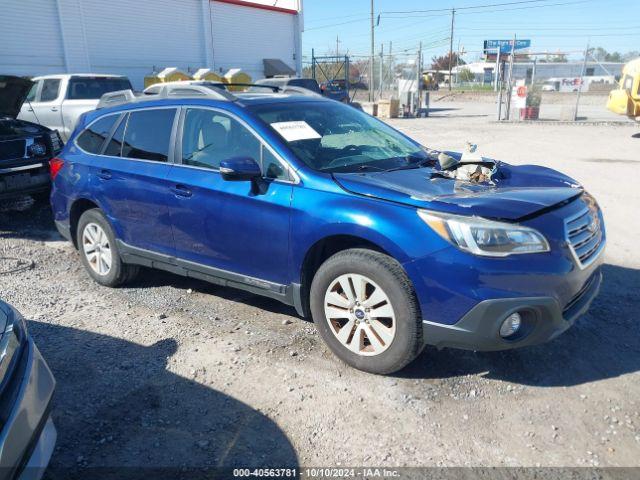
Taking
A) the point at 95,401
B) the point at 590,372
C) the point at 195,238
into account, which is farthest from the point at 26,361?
the point at 590,372

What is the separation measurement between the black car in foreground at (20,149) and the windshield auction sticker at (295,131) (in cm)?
→ 442

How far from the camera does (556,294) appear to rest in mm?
2988

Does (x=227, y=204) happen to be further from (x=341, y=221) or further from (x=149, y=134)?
(x=149, y=134)

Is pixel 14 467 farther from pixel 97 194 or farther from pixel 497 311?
pixel 97 194

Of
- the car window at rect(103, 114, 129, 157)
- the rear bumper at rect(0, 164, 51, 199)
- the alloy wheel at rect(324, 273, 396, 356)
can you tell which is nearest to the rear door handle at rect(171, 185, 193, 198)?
the car window at rect(103, 114, 129, 157)

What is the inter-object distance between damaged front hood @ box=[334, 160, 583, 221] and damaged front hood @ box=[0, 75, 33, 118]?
19.0 feet

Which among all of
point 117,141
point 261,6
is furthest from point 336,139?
point 261,6

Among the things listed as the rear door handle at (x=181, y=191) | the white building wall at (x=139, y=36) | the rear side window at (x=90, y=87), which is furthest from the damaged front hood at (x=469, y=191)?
the white building wall at (x=139, y=36)

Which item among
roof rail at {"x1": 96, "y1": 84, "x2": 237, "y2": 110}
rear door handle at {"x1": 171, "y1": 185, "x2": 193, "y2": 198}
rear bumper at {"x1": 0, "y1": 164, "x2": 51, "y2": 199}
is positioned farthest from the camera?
rear bumper at {"x1": 0, "y1": 164, "x2": 51, "y2": 199}

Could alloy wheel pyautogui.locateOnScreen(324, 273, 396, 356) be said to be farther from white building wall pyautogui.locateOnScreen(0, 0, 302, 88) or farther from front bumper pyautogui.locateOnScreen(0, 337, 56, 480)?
white building wall pyautogui.locateOnScreen(0, 0, 302, 88)

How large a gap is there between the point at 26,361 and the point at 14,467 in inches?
20.2

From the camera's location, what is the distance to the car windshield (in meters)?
3.76

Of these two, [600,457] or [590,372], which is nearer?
[600,457]

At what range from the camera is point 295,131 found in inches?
152
